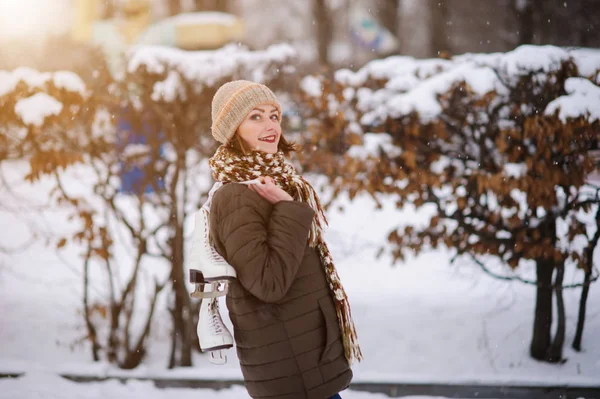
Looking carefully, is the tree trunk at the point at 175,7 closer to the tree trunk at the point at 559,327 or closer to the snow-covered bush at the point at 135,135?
the snow-covered bush at the point at 135,135

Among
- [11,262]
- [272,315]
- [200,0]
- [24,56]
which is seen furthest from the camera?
[200,0]

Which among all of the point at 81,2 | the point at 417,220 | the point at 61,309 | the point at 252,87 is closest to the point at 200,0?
the point at 81,2

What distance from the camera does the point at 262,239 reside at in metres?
2.00

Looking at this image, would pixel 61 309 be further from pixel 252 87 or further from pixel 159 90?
pixel 252 87

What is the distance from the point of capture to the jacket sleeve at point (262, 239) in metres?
1.98

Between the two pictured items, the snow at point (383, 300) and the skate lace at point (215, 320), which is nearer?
the skate lace at point (215, 320)

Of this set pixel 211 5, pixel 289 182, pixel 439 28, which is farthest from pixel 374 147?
pixel 211 5

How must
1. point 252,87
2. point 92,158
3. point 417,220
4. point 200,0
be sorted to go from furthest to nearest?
point 200,0 → point 417,220 → point 92,158 → point 252,87

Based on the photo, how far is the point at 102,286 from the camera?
7.14m

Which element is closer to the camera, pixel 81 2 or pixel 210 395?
pixel 210 395

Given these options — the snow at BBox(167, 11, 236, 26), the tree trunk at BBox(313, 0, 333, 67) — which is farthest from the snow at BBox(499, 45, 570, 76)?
the tree trunk at BBox(313, 0, 333, 67)

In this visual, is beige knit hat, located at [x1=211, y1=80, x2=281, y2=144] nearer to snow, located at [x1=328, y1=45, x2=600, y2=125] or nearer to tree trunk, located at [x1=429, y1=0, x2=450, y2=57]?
snow, located at [x1=328, y1=45, x2=600, y2=125]

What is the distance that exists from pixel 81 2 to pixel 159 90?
7028 mm

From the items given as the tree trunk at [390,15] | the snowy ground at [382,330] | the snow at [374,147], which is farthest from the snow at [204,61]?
the tree trunk at [390,15]
